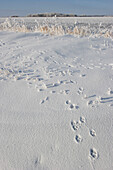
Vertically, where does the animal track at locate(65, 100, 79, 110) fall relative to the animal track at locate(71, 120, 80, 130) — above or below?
above

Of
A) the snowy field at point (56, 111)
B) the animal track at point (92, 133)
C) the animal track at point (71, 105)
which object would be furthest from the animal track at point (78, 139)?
the animal track at point (71, 105)

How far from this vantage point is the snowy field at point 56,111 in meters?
1.51

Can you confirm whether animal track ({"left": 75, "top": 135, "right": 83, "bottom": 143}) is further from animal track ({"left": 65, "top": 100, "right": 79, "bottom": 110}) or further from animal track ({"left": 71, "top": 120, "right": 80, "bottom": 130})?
animal track ({"left": 65, "top": 100, "right": 79, "bottom": 110})

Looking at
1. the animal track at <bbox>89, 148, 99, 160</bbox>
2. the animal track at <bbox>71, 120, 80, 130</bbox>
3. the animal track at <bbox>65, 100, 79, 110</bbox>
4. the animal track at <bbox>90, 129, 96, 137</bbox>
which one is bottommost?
the animal track at <bbox>89, 148, 99, 160</bbox>

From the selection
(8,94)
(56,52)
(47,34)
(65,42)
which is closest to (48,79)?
(8,94)

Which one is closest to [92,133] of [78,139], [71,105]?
[78,139]

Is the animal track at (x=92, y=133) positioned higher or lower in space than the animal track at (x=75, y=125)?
lower

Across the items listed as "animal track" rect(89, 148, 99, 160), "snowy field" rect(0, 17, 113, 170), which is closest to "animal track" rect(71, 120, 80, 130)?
"snowy field" rect(0, 17, 113, 170)

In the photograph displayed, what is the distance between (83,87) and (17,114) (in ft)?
2.93

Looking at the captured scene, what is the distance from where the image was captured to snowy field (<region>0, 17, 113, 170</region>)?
1507mm

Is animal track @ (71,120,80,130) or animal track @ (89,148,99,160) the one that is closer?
animal track @ (89,148,99,160)

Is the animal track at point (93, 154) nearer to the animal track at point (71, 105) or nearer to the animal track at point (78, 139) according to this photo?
the animal track at point (78, 139)

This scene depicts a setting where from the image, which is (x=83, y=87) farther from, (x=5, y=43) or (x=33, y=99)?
(x=5, y=43)

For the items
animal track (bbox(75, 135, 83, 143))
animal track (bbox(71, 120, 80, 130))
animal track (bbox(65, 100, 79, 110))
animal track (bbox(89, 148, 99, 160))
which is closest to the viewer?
animal track (bbox(89, 148, 99, 160))
